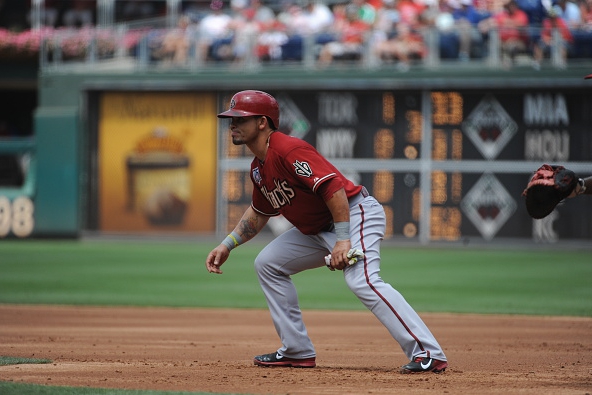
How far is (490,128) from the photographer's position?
64.2ft

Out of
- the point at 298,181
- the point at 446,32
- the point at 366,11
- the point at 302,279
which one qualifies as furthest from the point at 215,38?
the point at 298,181

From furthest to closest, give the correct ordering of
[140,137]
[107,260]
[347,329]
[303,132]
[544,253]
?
[140,137], [303,132], [544,253], [107,260], [347,329]

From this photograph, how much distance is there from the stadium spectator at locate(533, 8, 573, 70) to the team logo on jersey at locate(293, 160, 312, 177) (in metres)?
14.0

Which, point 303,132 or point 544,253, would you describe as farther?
point 303,132

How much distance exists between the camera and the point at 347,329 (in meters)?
9.12

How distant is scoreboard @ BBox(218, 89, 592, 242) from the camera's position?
1906 centimetres

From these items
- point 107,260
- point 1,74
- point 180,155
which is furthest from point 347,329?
point 1,74

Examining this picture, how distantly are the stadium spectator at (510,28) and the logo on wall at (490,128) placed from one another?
93cm

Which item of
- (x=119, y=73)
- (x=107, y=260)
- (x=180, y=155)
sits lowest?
(x=107, y=260)

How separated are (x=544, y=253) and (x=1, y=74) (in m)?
16.0

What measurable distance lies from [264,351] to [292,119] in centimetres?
1340

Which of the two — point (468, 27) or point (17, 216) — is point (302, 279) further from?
point (17, 216)

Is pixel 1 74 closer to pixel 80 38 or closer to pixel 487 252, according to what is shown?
pixel 80 38

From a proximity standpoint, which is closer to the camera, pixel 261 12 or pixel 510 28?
pixel 510 28
